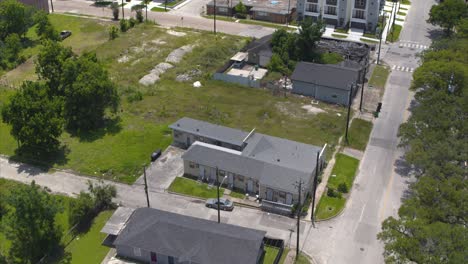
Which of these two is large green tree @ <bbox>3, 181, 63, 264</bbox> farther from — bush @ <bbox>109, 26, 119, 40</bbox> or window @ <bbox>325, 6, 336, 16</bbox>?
window @ <bbox>325, 6, 336, 16</bbox>

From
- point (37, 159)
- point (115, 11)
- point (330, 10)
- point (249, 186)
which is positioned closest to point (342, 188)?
point (249, 186)

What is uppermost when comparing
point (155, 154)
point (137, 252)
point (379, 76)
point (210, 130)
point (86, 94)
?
point (86, 94)

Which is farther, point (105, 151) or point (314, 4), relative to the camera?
point (314, 4)

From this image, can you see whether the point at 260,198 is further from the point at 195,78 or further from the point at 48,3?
the point at 48,3

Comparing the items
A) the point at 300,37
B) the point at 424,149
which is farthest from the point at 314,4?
the point at 424,149

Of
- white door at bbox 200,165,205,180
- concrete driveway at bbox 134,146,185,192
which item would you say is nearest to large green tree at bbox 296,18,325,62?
concrete driveway at bbox 134,146,185,192

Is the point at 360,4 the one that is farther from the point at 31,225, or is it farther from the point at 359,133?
the point at 31,225
